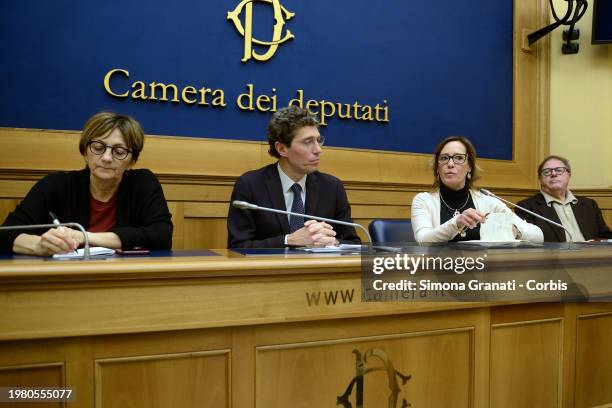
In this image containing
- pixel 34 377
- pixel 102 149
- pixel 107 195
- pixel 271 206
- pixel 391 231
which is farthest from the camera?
pixel 391 231

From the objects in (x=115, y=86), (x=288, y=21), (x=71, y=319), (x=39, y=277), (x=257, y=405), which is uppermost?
(x=288, y=21)

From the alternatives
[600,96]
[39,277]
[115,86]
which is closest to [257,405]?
[39,277]

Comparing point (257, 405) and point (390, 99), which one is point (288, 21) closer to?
point (390, 99)

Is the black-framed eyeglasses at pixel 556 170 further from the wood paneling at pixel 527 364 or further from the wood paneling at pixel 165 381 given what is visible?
the wood paneling at pixel 165 381

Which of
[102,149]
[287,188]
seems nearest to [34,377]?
[102,149]

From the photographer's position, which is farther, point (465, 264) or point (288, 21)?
point (288, 21)

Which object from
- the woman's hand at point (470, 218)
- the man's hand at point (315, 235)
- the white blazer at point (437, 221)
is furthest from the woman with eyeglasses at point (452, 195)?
the man's hand at point (315, 235)

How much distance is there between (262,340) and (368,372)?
0.33m

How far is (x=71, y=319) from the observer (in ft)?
3.97

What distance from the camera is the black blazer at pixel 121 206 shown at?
1.88 metres

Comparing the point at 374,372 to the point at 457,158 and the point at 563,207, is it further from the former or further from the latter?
the point at 563,207

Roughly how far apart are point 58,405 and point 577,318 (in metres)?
1.61

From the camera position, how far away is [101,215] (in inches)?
79.8

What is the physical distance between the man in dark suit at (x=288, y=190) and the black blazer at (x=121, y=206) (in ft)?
1.13
